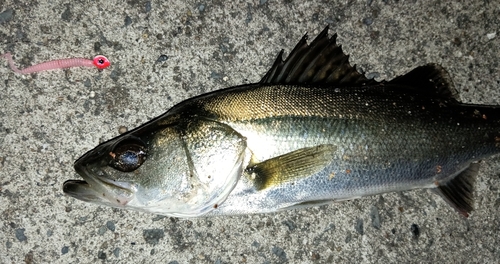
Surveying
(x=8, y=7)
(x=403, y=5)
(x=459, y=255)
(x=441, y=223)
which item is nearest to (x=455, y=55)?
(x=403, y=5)

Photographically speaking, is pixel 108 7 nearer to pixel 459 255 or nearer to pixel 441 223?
pixel 441 223

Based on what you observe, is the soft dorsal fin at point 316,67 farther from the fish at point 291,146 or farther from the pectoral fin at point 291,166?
the pectoral fin at point 291,166

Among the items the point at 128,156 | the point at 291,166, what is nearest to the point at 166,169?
the point at 128,156

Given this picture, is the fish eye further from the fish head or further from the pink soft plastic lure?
the pink soft plastic lure

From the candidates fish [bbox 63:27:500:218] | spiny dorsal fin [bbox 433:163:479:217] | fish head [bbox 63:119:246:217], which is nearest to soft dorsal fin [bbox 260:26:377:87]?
fish [bbox 63:27:500:218]

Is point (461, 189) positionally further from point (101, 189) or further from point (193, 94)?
point (101, 189)

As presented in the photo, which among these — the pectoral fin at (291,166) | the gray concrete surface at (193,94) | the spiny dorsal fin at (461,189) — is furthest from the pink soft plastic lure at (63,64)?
the spiny dorsal fin at (461,189)
